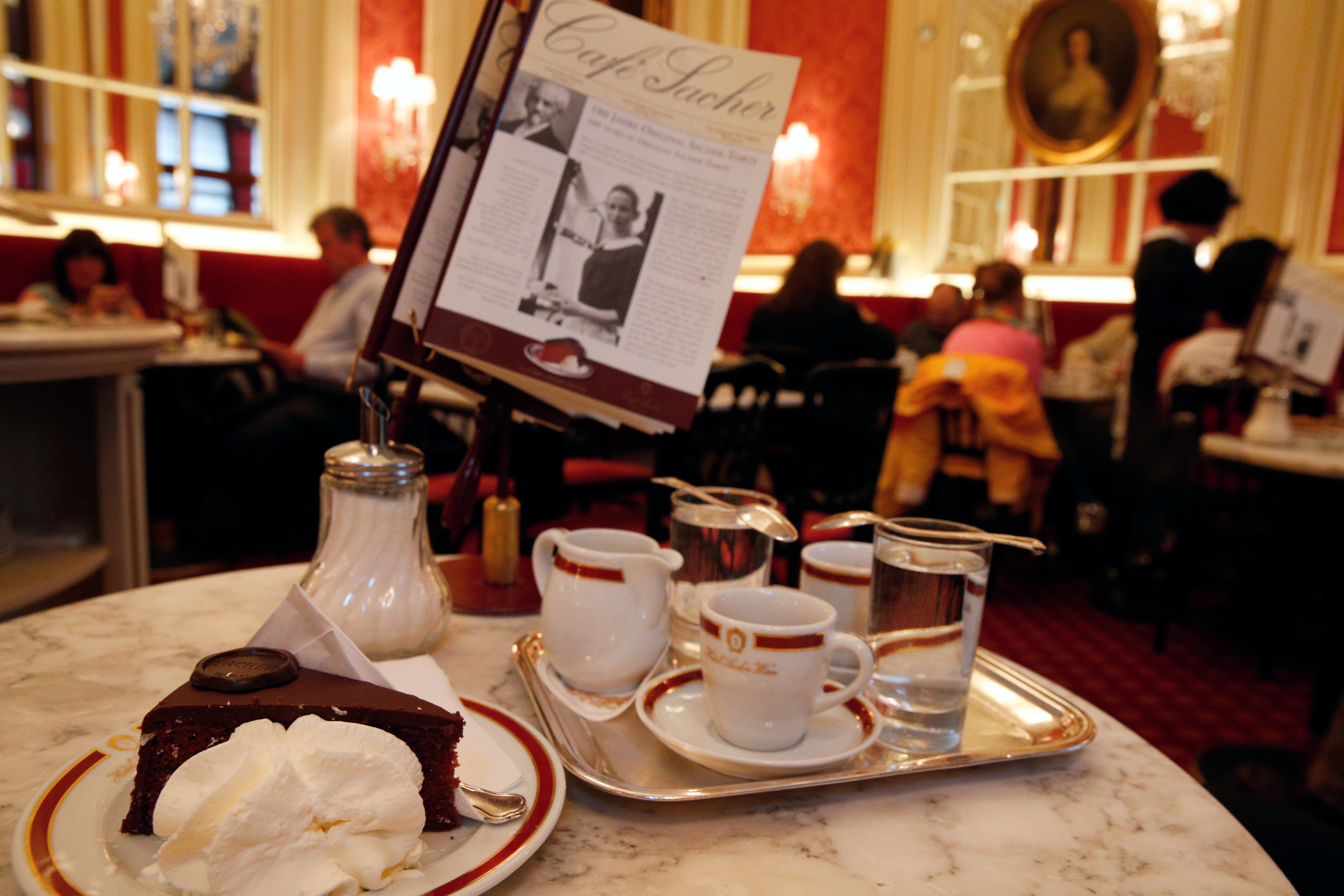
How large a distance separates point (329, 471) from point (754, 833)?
1.48 ft

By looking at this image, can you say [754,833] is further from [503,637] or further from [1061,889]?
[503,637]

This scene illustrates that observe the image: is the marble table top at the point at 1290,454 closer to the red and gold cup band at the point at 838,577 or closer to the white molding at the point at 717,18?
the red and gold cup band at the point at 838,577

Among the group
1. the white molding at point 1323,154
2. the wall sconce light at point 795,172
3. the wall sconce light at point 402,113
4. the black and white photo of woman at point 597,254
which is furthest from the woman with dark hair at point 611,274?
the wall sconce light at point 795,172

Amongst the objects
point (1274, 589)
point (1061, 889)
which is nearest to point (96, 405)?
point (1061, 889)

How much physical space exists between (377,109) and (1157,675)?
17.0 ft

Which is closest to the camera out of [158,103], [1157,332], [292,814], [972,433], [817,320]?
[292,814]

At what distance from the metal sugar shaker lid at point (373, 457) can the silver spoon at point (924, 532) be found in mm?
330

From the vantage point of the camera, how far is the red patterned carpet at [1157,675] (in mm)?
2396

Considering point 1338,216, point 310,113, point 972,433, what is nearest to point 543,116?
point 972,433

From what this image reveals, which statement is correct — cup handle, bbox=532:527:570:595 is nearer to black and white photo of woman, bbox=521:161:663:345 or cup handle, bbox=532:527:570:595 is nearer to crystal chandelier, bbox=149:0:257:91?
black and white photo of woman, bbox=521:161:663:345

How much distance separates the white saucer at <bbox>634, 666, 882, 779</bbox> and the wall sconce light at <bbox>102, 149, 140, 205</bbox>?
17.5 ft

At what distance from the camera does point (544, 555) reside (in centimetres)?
78

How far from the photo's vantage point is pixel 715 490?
850mm

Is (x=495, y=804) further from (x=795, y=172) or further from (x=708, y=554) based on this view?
(x=795, y=172)
